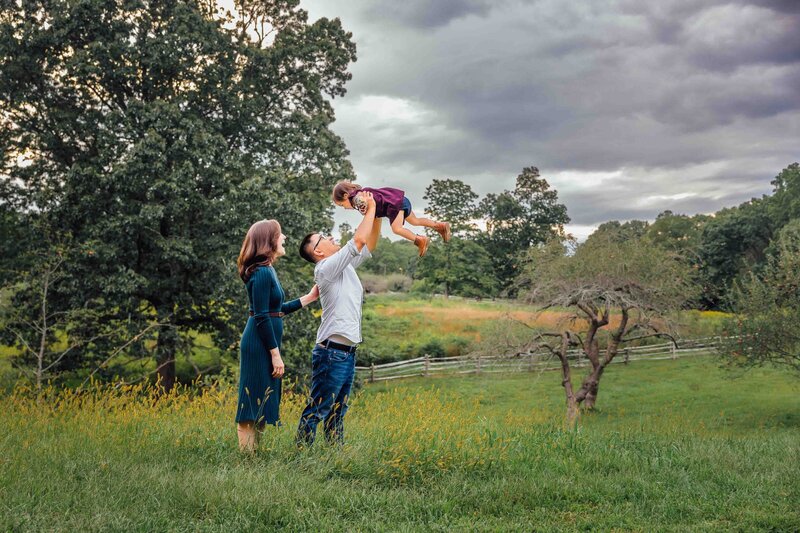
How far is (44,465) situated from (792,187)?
202 ft

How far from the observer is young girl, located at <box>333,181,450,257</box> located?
4.48 m

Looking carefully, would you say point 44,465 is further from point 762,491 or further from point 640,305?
point 640,305

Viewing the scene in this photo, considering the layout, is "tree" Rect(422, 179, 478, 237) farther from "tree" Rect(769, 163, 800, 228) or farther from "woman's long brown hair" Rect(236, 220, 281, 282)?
"woman's long brown hair" Rect(236, 220, 281, 282)

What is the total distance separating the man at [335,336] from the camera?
16.0ft

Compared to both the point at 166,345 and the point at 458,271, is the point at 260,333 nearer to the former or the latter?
the point at 166,345

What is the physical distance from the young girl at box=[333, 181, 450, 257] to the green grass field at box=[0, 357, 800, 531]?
Result: 6.09 ft

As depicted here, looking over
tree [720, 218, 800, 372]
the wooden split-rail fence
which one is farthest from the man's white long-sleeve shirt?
the wooden split-rail fence

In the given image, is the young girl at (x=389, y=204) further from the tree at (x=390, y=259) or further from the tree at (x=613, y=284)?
the tree at (x=390, y=259)

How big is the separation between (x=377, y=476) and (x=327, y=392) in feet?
2.57

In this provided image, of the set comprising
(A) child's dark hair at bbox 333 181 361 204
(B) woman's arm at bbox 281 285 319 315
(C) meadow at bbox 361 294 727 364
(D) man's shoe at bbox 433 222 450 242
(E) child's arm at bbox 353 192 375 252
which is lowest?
(C) meadow at bbox 361 294 727 364

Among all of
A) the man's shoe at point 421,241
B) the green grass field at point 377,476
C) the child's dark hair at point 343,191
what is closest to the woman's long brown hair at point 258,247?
the child's dark hair at point 343,191

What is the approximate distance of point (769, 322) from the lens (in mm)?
18781

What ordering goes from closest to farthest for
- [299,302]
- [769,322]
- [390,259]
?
1. [299,302]
2. [769,322]
3. [390,259]

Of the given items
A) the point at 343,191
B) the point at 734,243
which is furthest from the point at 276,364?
the point at 734,243
